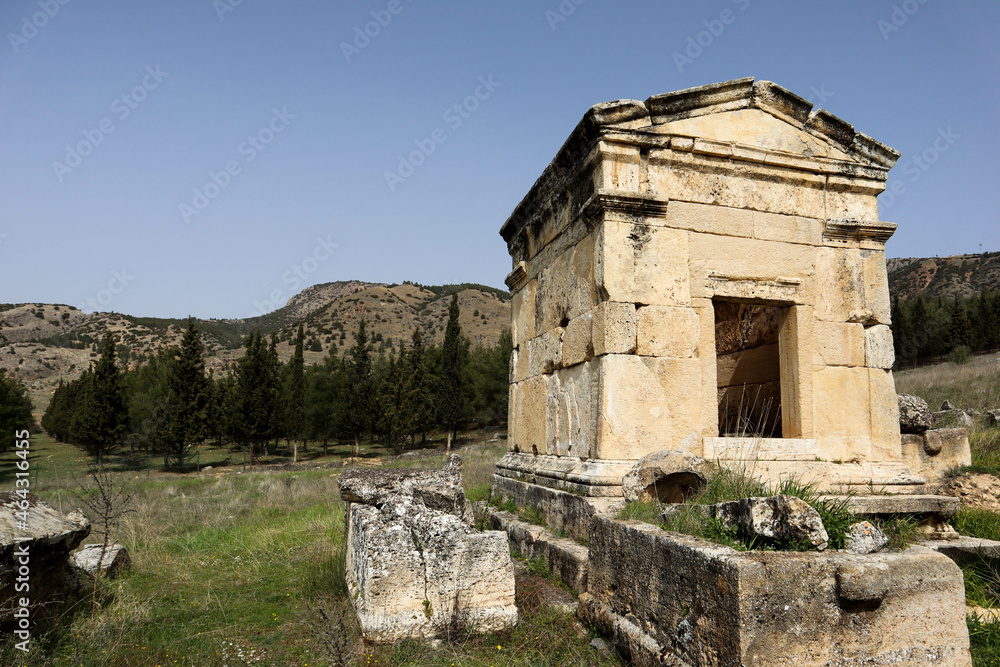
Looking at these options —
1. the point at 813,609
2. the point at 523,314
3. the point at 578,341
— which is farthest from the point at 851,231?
the point at 813,609

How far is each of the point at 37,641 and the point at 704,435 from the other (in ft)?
17.2

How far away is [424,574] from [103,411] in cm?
3110

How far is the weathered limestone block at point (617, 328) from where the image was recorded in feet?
17.8

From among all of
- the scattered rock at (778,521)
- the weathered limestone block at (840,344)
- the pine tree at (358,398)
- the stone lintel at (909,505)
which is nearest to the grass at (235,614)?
the scattered rock at (778,521)

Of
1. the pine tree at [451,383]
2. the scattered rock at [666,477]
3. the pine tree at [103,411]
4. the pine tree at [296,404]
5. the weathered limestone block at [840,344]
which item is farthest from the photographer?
the pine tree at [451,383]

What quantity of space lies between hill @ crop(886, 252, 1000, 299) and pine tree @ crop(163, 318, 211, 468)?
2054 inches

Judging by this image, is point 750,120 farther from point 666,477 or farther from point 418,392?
point 418,392

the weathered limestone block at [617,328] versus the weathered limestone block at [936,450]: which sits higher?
the weathered limestone block at [617,328]

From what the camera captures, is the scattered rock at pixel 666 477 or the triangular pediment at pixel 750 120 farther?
the triangular pediment at pixel 750 120

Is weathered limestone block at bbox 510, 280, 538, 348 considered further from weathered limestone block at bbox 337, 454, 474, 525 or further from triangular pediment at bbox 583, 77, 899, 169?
weathered limestone block at bbox 337, 454, 474, 525

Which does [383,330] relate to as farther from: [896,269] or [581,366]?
[581,366]

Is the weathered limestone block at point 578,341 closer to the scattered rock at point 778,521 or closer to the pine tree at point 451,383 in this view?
the scattered rock at point 778,521

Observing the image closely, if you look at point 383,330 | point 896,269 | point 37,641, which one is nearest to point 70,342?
point 383,330

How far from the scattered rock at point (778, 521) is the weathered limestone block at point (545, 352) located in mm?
3300
